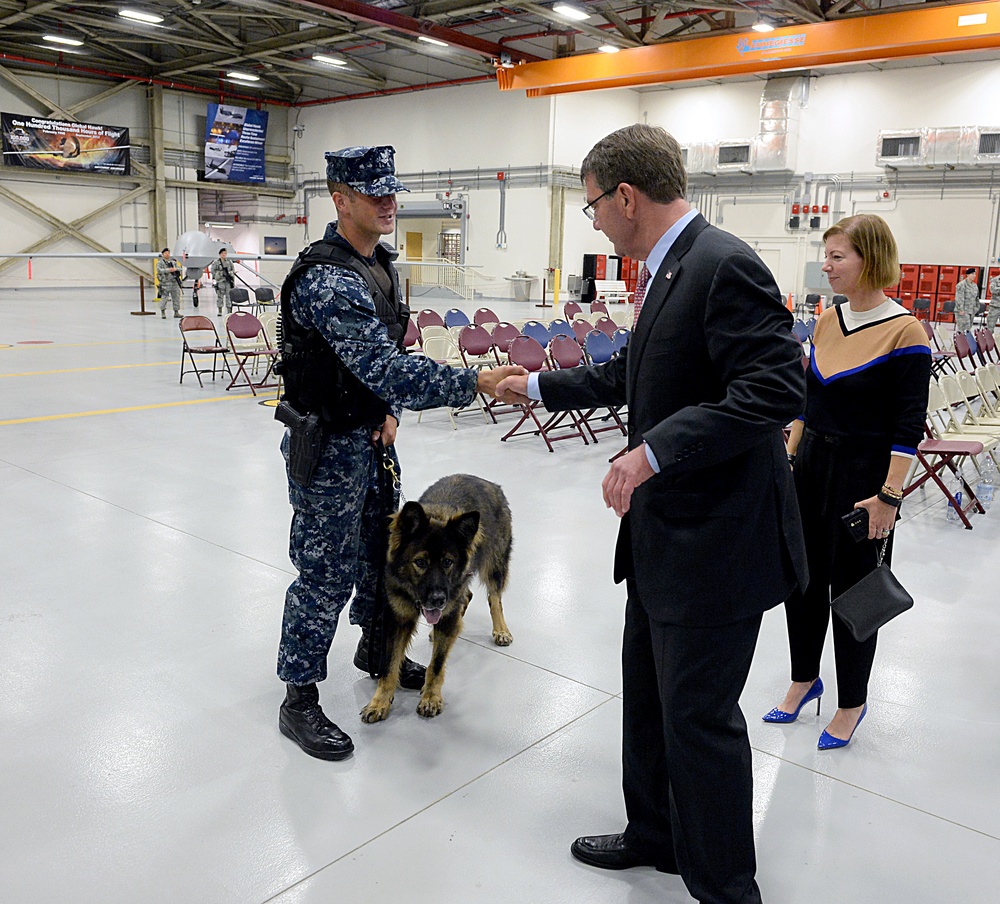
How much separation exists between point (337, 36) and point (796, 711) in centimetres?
2178

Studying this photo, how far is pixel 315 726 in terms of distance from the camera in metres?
2.86

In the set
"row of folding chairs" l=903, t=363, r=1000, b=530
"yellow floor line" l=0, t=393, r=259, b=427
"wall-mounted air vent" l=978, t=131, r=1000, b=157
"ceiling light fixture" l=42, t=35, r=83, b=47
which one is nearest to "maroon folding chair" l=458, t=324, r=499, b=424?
"yellow floor line" l=0, t=393, r=259, b=427

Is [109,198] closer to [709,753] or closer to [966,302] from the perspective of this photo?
[966,302]

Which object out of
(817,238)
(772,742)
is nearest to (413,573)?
(772,742)

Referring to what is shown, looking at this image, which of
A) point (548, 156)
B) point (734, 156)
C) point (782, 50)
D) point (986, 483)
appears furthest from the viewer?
point (548, 156)

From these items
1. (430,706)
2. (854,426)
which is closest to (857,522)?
(854,426)

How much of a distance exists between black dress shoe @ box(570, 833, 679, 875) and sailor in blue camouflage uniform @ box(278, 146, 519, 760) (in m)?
0.89

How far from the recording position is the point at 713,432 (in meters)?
1.66

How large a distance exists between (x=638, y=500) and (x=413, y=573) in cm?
116

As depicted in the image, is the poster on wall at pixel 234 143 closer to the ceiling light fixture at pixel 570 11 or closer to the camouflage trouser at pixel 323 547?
the ceiling light fixture at pixel 570 11

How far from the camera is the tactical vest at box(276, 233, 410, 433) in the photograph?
104 inches

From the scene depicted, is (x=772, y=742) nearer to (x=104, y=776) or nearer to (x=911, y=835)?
(x=911, y=835)

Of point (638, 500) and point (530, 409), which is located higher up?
point (638, 500)

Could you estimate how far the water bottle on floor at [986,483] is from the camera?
6.19 m
